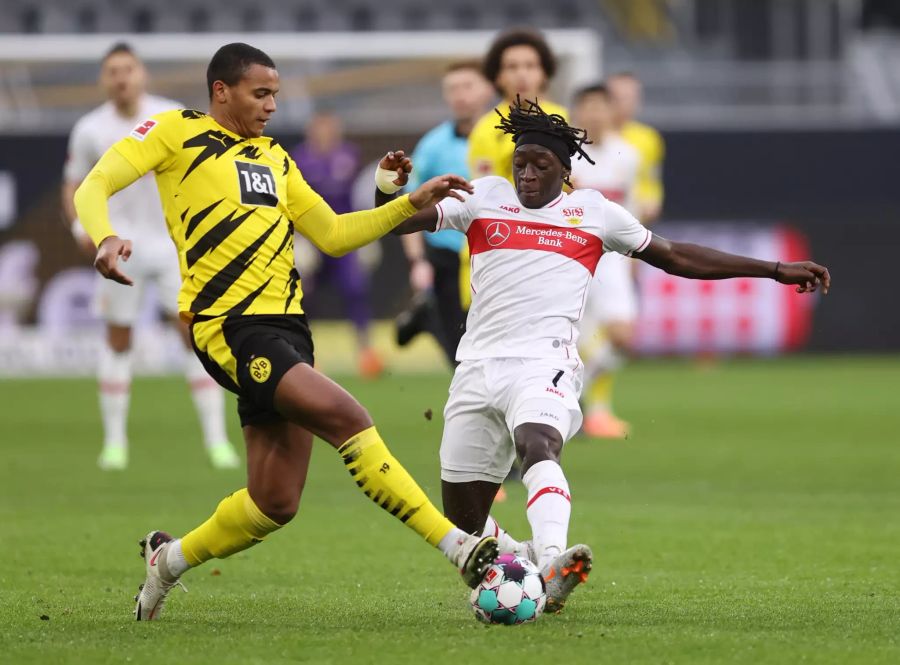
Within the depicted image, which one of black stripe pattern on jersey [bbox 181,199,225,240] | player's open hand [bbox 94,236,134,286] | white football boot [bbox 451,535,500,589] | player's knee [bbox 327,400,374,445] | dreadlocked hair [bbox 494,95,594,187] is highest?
dreadlocked hair [bbox 494,95,594,187]

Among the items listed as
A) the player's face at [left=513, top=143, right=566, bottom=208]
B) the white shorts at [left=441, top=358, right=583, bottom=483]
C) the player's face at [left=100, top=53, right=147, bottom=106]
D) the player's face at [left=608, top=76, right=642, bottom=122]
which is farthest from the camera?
the player's face at [left=608, top=76, right=642, bottom=122]

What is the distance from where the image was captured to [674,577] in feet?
21.8

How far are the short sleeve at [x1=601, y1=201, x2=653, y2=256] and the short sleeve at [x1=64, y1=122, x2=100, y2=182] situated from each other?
5.24 meters

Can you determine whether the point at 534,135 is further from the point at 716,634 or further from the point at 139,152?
the point at 716,634

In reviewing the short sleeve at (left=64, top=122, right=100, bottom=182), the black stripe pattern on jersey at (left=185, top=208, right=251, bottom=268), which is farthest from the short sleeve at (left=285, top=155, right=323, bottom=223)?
the short sleeve at (left=64, top=122, right=100, bottom=182)

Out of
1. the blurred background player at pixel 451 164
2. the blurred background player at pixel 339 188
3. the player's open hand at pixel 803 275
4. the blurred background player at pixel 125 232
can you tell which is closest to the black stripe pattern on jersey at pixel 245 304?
the player's open hand at pixel 803 275

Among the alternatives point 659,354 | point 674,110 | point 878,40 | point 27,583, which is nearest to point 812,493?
point 27,583

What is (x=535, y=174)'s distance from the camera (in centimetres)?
611

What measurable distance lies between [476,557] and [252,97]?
193 centimetres

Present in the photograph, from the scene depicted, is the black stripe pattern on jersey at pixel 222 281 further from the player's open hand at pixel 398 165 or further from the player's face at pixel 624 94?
the player's face at pixel 624 94

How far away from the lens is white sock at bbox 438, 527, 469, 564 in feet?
17.5

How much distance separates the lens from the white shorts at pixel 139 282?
10.4 meters

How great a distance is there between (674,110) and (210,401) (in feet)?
43.6

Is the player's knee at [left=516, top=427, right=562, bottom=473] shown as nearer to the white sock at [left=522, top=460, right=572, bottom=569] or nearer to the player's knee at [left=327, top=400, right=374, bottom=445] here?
the white sock at [left=522, top=460, right=572, bottom=569]
